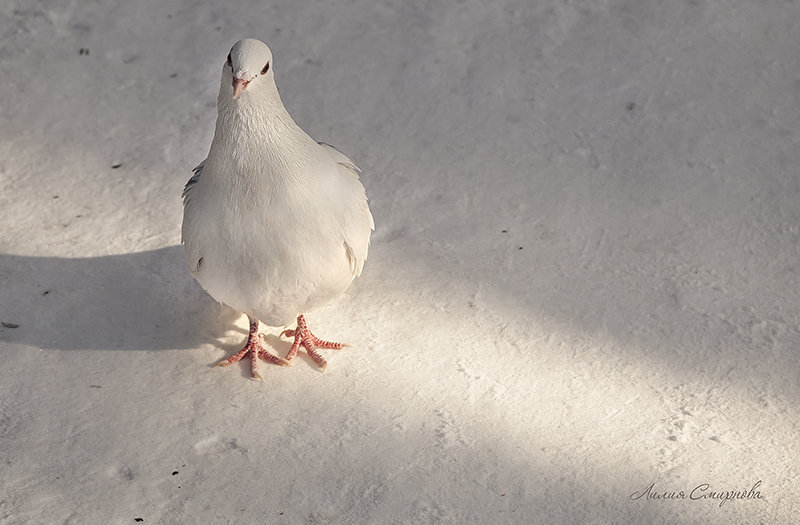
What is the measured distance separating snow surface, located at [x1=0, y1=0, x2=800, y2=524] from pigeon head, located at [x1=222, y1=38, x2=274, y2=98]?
3.54 ft

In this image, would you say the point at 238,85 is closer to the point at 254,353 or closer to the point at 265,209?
the point at 265,209

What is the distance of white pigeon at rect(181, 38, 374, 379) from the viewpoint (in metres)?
2.82

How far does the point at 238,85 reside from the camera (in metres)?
2.70

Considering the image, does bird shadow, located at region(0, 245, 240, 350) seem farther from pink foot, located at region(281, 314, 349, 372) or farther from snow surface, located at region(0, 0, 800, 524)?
pink foot, located at region(281, 314, 349, 372)

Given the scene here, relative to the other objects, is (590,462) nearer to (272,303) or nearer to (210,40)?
(272,303)

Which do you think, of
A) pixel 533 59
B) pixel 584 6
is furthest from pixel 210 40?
pixel 584 6

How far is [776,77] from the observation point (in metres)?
4.56

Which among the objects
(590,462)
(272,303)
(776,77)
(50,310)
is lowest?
(50,310)

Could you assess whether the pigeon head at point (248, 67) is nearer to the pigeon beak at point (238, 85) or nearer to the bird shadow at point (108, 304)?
the pigeon beak at point (238, 85)

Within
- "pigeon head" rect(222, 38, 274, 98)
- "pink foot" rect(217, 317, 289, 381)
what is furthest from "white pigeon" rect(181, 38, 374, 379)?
"pink foot" rect(217, 317, 289, 381)

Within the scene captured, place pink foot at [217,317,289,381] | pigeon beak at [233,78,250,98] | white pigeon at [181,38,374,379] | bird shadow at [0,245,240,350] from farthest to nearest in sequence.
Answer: bird shadow at [0,245,240,350], pink foot at [217,317,289,381], white pigeon at [181,38,374,379], pigeon beak at [233,78,250,98]

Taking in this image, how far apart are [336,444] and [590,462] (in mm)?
801

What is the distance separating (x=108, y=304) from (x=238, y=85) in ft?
4.33

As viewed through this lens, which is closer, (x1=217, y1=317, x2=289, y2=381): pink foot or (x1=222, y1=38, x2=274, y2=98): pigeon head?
(x1=222, y1=38, x2=274, y2=98): pigeon head
